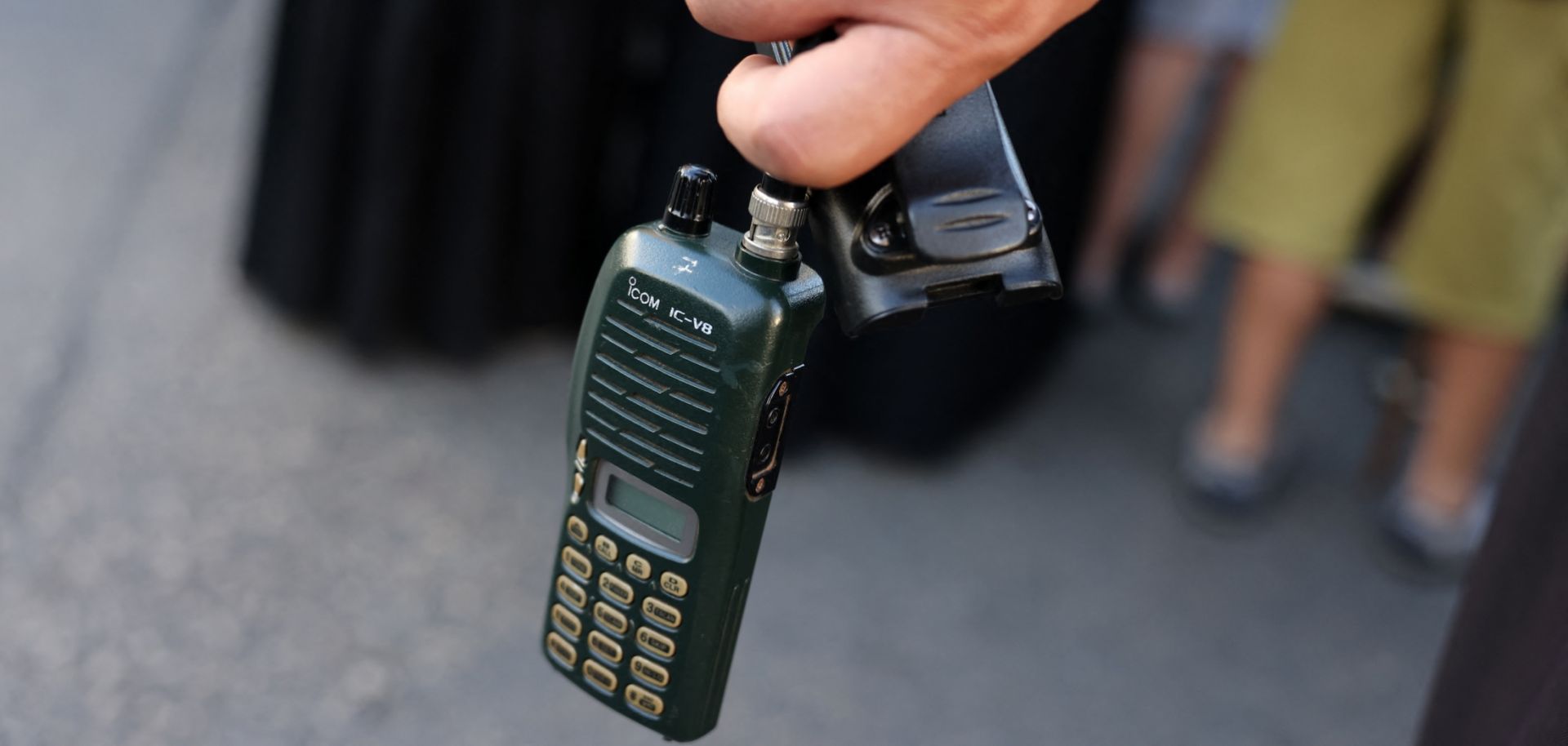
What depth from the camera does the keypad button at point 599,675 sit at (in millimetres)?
686

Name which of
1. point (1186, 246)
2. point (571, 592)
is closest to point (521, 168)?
point (571, 592)

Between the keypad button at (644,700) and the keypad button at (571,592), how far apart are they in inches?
1.9

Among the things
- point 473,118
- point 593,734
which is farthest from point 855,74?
point 473,118

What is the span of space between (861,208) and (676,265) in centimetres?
11

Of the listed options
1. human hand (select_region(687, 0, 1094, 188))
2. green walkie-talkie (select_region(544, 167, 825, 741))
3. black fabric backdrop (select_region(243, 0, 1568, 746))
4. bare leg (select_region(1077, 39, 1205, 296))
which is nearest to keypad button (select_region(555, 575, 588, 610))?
green walkie-talkie (select_region(544, 167, 825, 741))

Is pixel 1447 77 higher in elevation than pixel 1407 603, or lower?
higher

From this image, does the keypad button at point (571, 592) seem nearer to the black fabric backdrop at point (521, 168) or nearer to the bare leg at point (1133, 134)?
the black fabric backdrop at point (521, 168)

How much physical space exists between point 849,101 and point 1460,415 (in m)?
1.64

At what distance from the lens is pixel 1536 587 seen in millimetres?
714

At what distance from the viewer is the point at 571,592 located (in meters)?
0.70

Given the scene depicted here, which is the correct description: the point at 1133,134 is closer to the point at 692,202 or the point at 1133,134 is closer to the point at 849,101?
the point at 692,202

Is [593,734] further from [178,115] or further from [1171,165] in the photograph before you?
[1171,165]

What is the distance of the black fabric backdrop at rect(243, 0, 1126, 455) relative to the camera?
1.65 m

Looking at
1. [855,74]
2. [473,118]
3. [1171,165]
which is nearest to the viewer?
[855,74]
